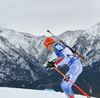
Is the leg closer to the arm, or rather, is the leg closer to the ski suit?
the ski suit

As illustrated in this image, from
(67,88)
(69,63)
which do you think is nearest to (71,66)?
(69,63)

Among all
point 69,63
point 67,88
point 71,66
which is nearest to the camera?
point 67,88

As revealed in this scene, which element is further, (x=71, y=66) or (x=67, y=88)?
(x=71, y=66)

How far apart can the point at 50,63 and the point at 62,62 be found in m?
0.75

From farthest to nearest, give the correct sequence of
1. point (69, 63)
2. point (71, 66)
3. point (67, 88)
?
point (69, 63) < point (71, 66) < point (67, 88)

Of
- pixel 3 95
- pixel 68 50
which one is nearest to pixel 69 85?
pixel 68 50

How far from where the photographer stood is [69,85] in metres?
11.2

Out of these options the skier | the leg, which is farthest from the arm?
the leg

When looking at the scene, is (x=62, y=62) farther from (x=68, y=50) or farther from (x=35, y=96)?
(x=35, y=96)

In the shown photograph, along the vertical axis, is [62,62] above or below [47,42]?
below

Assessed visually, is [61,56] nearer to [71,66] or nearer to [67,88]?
[71,66]

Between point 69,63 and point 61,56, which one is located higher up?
point 61,56

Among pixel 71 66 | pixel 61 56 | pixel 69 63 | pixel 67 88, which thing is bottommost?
pixel 67 88

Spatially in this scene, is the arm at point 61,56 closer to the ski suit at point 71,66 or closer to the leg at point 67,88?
the ski suit at point 71,66
